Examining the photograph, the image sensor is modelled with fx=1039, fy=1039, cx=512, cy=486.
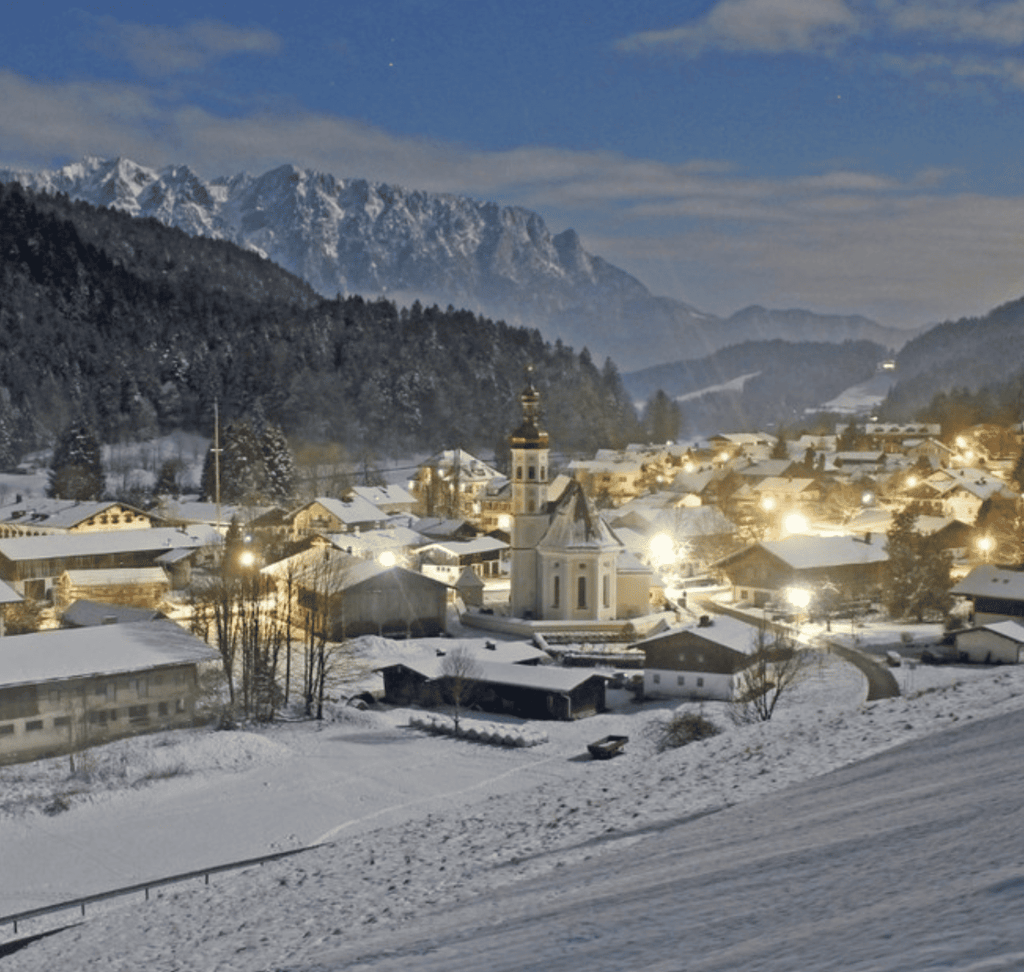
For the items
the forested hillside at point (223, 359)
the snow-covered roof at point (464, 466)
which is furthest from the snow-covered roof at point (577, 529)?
the forested hillside at point (223, 359)

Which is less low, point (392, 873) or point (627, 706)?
point (392, 873)

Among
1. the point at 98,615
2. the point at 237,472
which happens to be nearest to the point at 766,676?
the point at 98,615

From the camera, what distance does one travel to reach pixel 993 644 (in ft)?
119

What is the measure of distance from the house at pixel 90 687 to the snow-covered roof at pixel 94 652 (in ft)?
0.09

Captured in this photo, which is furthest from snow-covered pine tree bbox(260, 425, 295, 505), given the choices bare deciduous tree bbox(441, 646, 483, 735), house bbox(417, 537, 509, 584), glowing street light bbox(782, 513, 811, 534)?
bare deciduous tree bbox(441, 646, 483, 735)

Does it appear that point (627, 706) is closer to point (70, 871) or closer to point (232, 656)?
point (232, 656)

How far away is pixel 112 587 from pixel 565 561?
21633mm

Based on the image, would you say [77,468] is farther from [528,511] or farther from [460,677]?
[460,677]

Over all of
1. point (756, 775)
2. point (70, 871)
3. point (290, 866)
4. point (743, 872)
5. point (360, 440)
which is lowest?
point (70, 871)

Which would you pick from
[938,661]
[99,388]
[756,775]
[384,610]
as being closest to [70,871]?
[756,775]

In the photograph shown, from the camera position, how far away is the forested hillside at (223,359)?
10562 centimetres

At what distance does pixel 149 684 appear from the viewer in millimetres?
30766

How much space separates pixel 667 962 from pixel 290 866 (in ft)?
35.6

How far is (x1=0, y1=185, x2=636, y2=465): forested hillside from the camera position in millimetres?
105625
